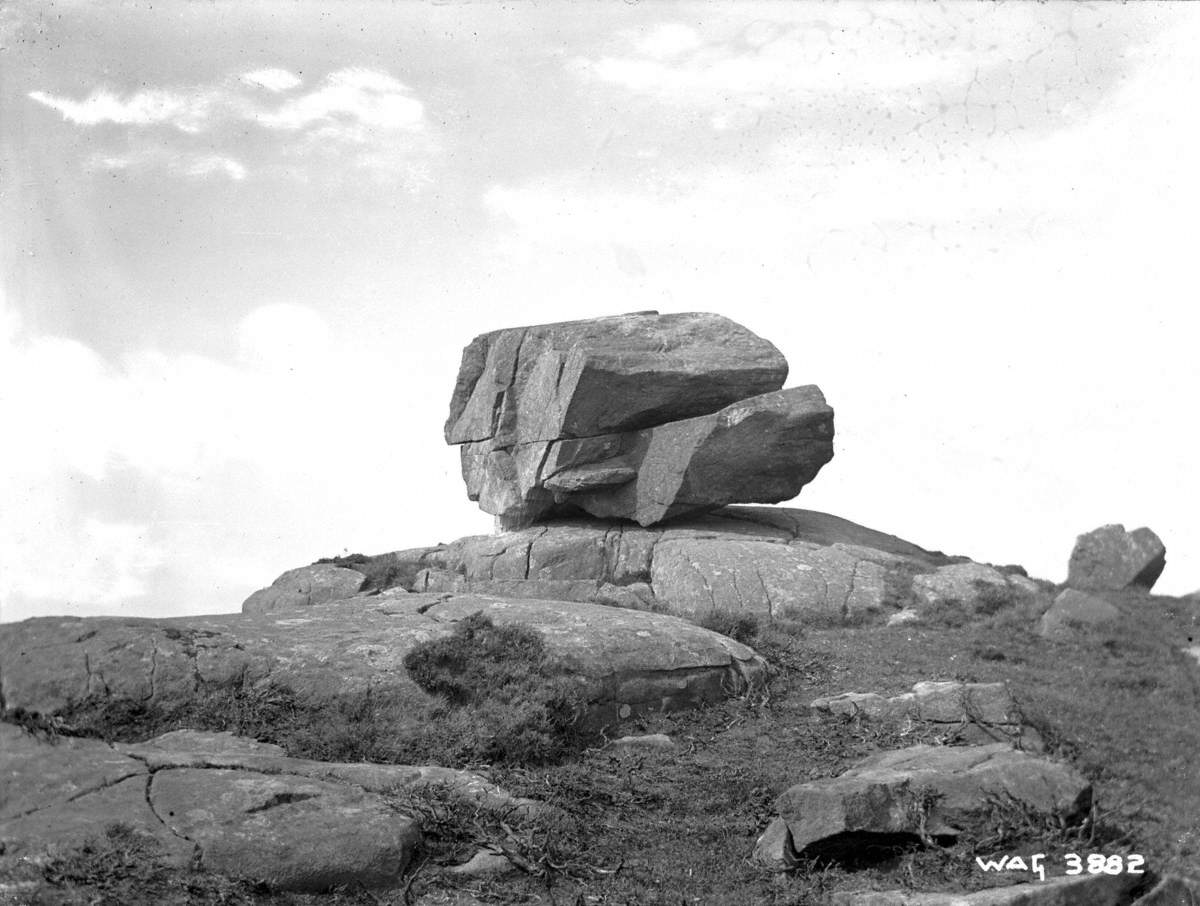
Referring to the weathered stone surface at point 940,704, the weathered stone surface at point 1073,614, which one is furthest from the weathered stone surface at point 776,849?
the weathered stone surface at point 1073,614

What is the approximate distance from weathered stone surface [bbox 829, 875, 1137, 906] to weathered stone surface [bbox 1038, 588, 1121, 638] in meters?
17.3

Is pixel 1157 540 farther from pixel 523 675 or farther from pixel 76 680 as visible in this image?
pixel 76 680

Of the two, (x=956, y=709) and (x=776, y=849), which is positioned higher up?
(x=956, y=709)

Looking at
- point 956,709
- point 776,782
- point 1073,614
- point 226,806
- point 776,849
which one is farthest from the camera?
point 1073,614

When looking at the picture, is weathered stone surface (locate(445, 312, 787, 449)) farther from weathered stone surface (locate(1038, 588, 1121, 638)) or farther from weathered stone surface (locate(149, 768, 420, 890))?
weathered stone surface (locate(149, 768, 420, 890))

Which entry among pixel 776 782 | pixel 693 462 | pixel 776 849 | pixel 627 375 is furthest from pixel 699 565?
pixel 776 849

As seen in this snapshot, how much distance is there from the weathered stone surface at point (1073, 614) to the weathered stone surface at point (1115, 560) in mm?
4046

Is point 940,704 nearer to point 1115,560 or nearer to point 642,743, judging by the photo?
point 642,743

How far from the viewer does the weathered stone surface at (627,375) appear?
40250 millimetres

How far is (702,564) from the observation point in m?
35.2

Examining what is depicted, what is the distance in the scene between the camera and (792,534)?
131 feet

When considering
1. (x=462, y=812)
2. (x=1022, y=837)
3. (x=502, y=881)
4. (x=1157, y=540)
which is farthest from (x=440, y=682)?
(x=1157, y=540)

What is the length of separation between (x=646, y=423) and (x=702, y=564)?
25.8ft

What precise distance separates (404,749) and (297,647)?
145 inches
